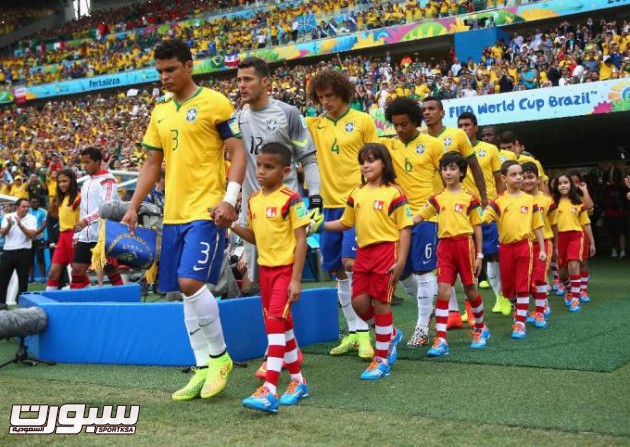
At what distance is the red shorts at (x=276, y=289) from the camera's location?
16.5 ft

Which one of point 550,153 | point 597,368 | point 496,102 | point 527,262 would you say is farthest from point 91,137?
point 597,368

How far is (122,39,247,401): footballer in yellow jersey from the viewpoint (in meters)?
5.23

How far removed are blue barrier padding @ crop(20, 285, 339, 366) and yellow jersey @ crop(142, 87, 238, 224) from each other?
1287 mm

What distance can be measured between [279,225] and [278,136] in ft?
4.27

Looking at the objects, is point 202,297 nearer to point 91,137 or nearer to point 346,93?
point 346,93

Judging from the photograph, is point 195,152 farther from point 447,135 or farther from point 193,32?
point 193,32

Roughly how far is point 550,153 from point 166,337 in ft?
66.4

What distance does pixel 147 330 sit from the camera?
6.56 m

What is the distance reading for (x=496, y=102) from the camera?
16250 mm

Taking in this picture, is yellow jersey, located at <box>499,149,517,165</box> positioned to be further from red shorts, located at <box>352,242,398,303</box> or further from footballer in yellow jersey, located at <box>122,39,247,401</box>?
footballer in yellow jersey, located at <box>122,39,247,401</box>

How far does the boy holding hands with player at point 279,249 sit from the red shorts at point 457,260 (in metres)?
2.07

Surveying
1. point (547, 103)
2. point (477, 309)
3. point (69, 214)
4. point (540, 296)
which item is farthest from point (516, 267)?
point (547, 103)

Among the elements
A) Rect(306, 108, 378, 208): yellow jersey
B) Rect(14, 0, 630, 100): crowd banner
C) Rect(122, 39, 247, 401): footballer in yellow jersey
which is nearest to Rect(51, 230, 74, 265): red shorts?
Rect(306, 108, 378, 208): yellow jersey

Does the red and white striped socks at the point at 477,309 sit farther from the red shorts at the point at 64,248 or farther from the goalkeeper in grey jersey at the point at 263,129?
the red shorts at the point at 64,248
